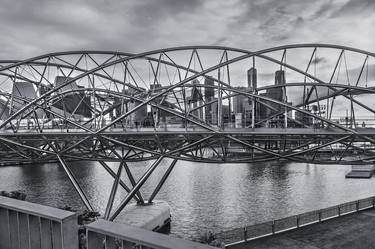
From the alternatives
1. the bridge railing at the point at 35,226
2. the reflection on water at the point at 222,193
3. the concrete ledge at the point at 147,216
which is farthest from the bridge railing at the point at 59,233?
the reflection on water at the point at 222,193

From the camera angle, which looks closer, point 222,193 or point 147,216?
point 147,216

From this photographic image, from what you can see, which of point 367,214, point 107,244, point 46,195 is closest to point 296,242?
point 367,214

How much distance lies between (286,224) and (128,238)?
93.7 ft

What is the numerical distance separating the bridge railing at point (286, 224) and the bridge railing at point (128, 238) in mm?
22945

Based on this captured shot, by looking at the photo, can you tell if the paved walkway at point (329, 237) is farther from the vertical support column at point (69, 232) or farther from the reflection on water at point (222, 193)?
the vertical support column at point (69, 232)

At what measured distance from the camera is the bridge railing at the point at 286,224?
25.9 m

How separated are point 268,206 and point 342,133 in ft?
73.3

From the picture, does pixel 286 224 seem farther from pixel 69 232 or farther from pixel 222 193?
pixel 69 232

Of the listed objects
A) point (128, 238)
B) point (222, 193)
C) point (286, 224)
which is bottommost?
point (222, 193)

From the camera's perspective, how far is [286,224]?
29125 mm

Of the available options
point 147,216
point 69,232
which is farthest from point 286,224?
point 69,232

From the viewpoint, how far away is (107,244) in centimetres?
377

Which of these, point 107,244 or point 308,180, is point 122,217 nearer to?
point 107,244

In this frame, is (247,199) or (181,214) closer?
(181,214)
